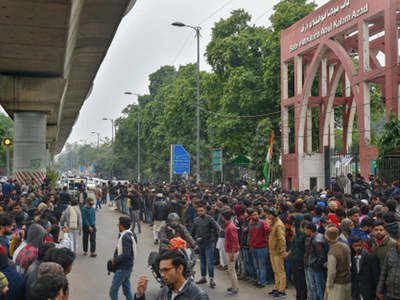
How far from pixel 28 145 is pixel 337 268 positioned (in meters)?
21.2

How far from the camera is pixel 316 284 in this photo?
25.6ft

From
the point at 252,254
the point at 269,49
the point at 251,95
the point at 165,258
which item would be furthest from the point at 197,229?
the point at 269,49

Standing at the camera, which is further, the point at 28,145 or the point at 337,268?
the point at 28,145

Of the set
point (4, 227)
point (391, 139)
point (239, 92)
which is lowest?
point (4, 227)

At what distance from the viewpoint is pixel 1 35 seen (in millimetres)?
13391

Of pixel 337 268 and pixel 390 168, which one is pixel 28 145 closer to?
pixel 390 168

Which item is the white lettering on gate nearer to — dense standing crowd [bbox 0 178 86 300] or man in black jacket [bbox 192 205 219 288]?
man in black jacket [bbox 192 205 219 288]

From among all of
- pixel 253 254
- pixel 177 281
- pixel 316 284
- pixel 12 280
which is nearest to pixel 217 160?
pixel 253 254

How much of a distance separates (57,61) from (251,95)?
861 inches

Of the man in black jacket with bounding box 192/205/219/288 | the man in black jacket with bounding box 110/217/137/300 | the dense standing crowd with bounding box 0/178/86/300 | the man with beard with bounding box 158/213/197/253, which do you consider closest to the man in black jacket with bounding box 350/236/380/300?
the man with beard with bounding box 158/213/197/253

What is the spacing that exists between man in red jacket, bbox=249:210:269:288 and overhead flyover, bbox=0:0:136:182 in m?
6.36

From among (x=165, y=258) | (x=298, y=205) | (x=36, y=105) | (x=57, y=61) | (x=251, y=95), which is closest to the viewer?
(x=165, y=258)

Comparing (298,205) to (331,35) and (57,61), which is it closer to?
(57,61)

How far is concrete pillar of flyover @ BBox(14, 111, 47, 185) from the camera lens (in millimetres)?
25016
